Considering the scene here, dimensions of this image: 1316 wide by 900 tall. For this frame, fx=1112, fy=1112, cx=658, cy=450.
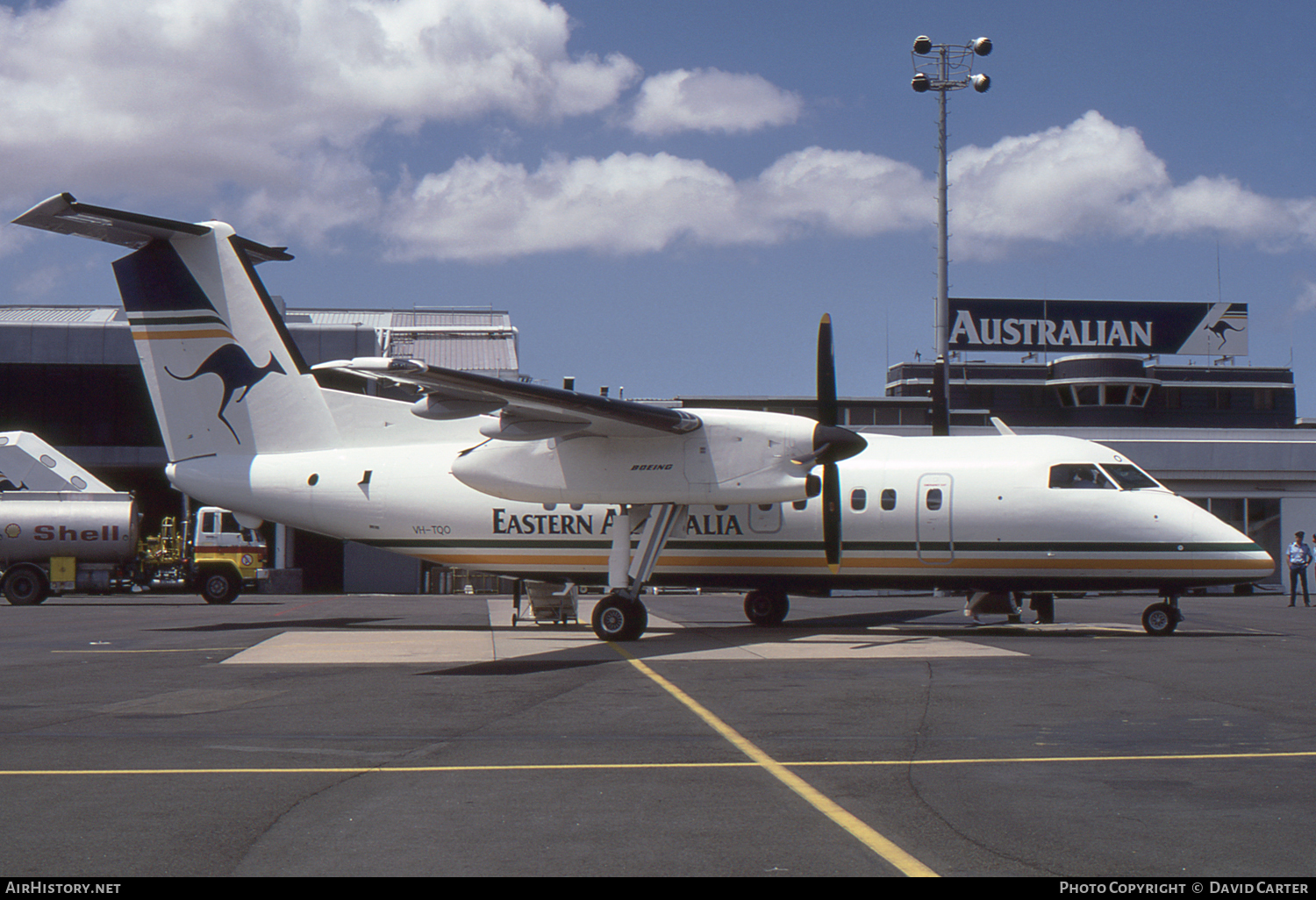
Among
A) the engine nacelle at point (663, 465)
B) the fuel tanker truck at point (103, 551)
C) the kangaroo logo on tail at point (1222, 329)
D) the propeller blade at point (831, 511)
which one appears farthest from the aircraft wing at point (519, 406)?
the kangaroo logo on tail at point (1222, 329)

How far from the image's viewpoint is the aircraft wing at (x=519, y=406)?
46.8 feet

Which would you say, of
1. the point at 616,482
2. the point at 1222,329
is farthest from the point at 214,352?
the point at 1222,329

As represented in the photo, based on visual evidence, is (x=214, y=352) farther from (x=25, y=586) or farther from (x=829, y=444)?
(x=25, y=586)

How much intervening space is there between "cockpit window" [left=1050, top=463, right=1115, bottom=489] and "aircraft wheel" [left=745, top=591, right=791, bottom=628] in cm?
523

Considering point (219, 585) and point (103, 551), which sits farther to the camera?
point (219, 585)

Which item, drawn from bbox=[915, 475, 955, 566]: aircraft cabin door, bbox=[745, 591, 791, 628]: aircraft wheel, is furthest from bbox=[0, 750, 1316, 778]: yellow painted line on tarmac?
→ bbox=[745, 591, 791, 628]: aircraft wheel

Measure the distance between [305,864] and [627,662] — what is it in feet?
30.8

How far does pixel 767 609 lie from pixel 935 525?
3.78 meters

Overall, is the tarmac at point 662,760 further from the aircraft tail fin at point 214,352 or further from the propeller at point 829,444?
the aircraft tail fin at point 214,352

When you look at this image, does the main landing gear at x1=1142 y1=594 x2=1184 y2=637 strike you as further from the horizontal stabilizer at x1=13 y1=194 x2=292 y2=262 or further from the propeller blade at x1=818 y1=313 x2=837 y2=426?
the horizontal stabilizer at x1=13 y1=194 x2=292 y2=262

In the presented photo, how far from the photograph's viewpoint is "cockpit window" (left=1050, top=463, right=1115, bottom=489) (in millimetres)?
17891

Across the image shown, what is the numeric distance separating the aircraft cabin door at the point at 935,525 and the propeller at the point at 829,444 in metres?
1.64

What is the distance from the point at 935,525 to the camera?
59.0ft
